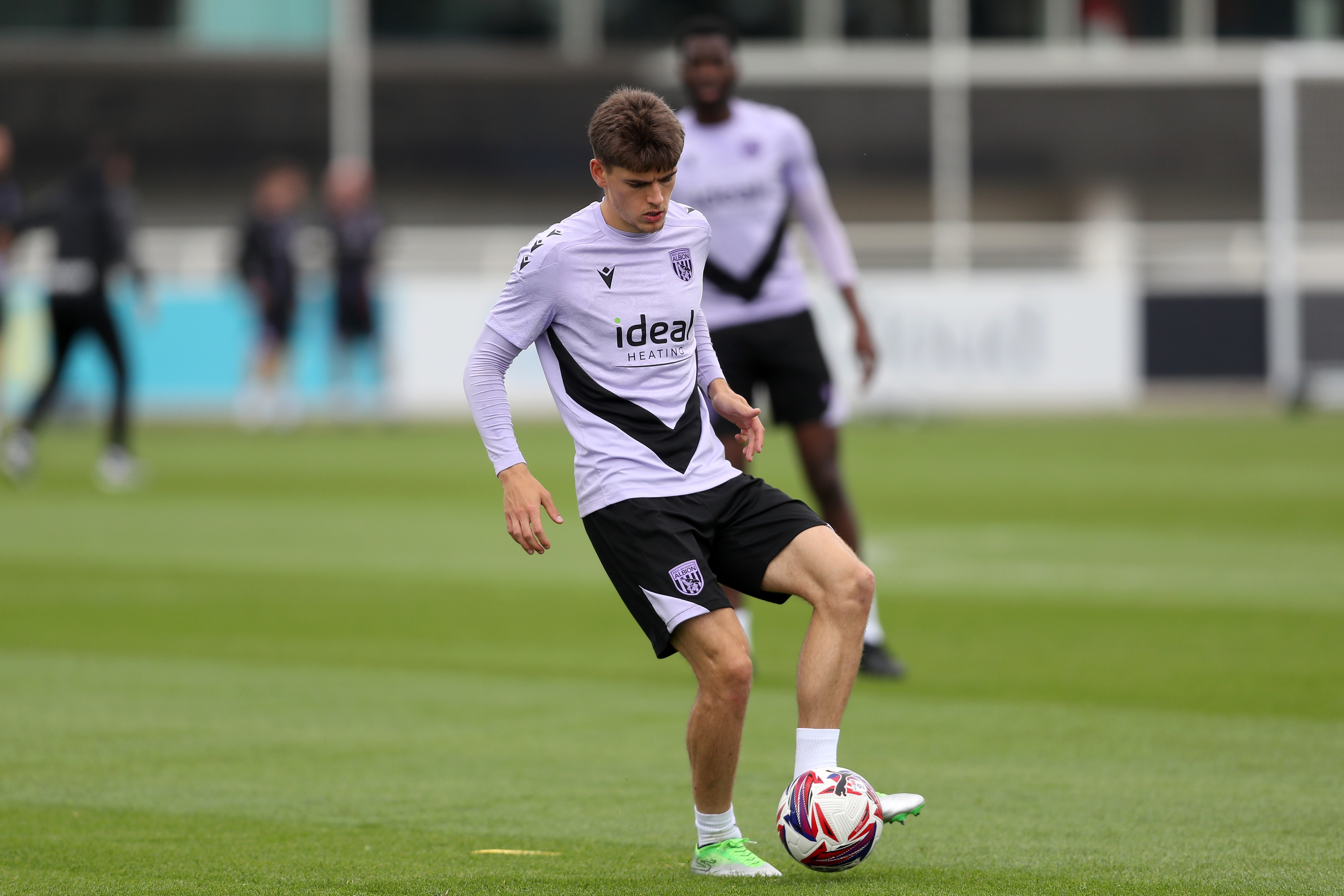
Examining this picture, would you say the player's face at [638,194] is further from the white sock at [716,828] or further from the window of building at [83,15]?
the window of building at [83,15]

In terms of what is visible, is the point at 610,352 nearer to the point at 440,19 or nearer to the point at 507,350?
the point at 507,350

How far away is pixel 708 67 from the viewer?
822cm

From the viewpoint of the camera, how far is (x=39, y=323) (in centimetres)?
2420

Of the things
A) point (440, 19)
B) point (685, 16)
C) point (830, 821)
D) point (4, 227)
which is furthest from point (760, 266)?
point (440, 19)

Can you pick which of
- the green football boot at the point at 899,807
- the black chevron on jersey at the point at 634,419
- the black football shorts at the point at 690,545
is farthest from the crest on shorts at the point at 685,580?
the green football boot at the point at 899,807

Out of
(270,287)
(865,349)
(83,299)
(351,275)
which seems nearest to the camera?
(865,349)

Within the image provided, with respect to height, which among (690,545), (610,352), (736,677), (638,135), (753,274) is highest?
(638,135)

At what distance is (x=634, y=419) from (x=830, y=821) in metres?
1.13

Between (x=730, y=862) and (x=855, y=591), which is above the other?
(x=855, y=591)

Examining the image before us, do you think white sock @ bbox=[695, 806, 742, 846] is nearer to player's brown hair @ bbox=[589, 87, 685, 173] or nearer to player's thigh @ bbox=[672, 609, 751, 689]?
player's thigh @ bbox=[672, 609, 751, 689]

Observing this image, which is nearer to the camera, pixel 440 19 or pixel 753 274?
pixel 753 274

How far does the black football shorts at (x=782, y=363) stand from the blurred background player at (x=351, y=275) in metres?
16.4

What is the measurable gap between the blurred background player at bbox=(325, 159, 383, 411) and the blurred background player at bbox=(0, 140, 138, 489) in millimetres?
7119

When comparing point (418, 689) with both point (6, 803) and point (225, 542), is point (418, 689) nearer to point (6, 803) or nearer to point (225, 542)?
point (6, 803)
